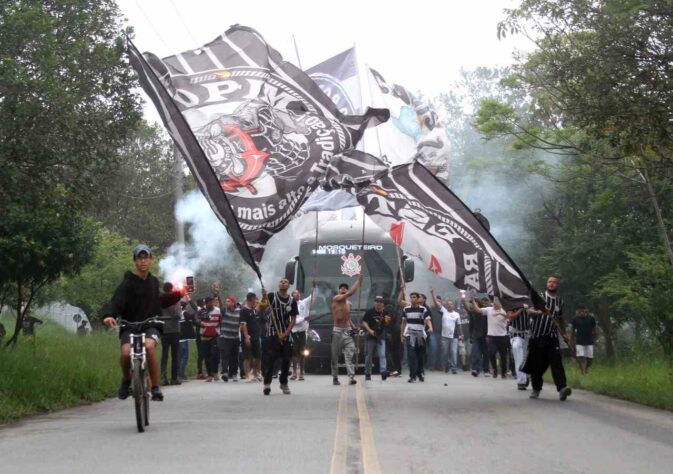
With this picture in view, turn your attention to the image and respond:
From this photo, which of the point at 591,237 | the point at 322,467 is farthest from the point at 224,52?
the point at 591,237

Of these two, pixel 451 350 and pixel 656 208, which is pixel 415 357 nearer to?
pixel 656 208

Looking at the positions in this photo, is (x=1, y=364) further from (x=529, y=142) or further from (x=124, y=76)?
(x=529, y=142)

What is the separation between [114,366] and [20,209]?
11.0 feet

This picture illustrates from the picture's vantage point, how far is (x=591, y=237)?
94.8 ft

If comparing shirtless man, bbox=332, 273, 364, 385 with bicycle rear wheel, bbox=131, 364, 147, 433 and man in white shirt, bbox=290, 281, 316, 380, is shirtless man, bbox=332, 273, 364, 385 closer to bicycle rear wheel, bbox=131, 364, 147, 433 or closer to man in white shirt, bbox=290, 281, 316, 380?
man in white shirt, bbox=290, 281, 316, 380

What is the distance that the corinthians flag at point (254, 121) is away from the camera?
15.3 metres

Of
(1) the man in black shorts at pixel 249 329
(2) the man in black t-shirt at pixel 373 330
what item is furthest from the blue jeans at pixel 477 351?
(1) the man in black shorts at pixel 249 329

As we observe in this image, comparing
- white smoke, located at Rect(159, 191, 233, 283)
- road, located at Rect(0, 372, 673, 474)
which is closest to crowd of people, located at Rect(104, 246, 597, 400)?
road, located at Rect(0, 372, 673, 474)

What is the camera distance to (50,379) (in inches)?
623

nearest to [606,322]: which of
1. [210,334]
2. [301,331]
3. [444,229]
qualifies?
[301,331]

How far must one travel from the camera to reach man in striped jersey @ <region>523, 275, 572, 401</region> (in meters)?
16.1

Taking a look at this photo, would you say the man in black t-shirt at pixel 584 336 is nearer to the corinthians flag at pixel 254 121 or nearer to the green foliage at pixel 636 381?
the green foliage at pixel 636 381

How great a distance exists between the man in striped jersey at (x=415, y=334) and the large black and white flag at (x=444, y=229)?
727 centimetres

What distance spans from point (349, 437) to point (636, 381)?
924 cm
